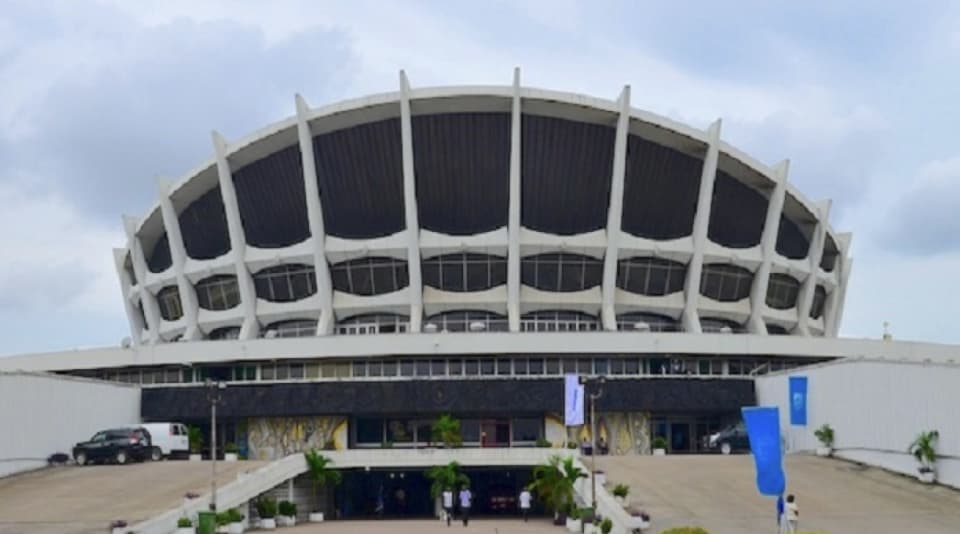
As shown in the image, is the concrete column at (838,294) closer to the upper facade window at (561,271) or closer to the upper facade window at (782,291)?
the upper facade window at (782,291)

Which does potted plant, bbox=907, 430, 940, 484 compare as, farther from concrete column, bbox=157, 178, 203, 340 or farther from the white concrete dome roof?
concrete column, bbox=157, 178, 203, 340

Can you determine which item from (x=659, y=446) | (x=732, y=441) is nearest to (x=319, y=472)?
(x=659, y=446)

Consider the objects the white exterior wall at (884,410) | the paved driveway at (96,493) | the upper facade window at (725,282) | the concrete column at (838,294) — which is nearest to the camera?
the paved driveway at (96,493)

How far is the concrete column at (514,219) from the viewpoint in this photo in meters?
66.5

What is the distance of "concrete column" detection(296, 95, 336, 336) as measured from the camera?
6756 cm

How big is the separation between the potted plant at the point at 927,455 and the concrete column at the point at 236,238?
39556 mm

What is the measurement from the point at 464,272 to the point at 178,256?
17458 millimetres

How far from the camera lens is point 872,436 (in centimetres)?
4756

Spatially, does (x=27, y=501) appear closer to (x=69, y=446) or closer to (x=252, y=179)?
(x=69, y=446)

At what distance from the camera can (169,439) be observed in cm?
5703

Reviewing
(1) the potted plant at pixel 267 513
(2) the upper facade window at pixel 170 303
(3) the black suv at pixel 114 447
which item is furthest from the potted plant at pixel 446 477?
(2) the upper facade window at pixel 170 303

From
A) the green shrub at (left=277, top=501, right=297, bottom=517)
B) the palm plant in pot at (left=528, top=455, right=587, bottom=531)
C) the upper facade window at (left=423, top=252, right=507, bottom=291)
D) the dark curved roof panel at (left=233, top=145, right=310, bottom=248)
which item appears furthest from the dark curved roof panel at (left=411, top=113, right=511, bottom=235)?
the green shrub at (left=277, top=501, right=297, bottom=517)

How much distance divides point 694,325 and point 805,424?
15274 millimetres

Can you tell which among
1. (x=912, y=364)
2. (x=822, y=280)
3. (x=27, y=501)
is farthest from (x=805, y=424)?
(x=27, y=501)
